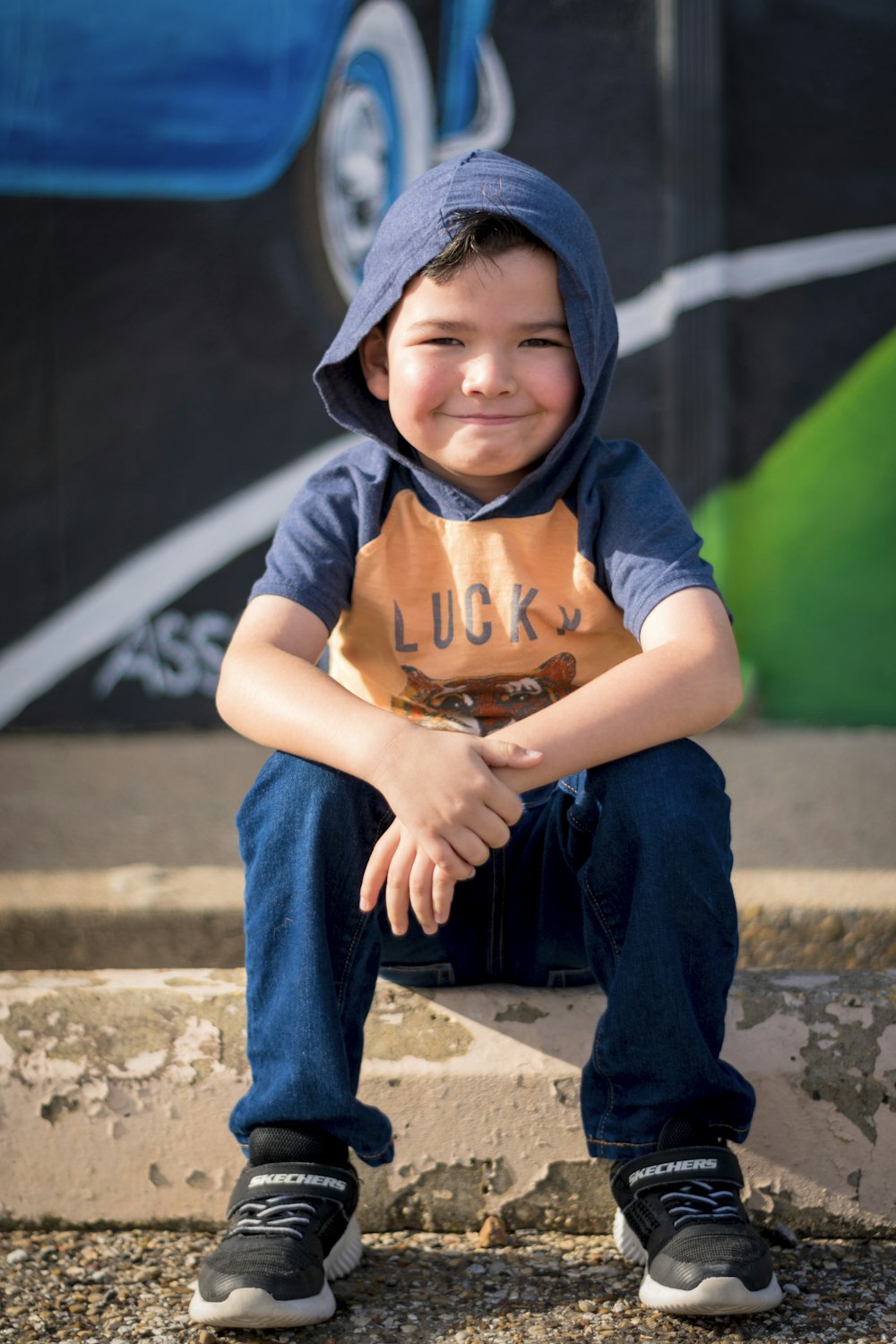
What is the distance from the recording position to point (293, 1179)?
1594 millimetres

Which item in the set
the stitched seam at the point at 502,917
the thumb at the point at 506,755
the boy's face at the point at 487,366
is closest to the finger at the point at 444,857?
the thumb at the point at 506,755

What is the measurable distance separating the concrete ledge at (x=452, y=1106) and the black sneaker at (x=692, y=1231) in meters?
0.19

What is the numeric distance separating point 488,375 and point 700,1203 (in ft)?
3.47

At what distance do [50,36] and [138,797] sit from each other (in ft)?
8.79

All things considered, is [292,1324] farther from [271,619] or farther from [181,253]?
[181,253]

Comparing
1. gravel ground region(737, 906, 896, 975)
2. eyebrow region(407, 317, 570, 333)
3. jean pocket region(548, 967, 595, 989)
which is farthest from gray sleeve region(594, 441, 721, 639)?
gravel ground region(737, 906, 896, 975)

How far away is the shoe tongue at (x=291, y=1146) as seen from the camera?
1.61 metres

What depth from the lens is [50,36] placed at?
15.4 feet

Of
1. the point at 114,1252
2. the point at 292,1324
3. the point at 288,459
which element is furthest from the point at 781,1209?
the point at 288,459

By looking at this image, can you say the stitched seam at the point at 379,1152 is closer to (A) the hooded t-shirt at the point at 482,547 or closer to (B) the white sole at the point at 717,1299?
(B) the white sole at the point at 717,1299

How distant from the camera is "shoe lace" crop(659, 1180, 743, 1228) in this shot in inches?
→ 62.1

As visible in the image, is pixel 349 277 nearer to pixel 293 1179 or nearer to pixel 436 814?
pixel 436 814

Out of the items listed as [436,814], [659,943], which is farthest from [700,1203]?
[436,814]

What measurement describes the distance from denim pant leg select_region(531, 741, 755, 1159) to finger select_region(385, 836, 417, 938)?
229 mm
